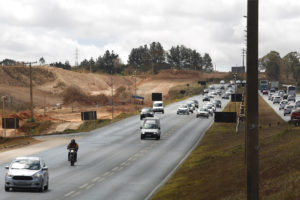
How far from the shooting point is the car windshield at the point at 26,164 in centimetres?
2917

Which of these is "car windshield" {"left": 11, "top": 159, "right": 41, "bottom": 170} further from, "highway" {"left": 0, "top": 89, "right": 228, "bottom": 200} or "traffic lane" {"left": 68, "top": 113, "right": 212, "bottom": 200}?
"traffic lane" {"left": 68, "top": 113, "right": 212, "bottom": 200}

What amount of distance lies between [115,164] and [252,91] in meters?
33.4

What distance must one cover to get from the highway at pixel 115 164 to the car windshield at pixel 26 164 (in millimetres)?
1189

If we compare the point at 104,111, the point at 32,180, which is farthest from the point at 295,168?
the point at 104,111

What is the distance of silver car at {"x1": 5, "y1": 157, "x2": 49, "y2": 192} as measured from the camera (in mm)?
28422

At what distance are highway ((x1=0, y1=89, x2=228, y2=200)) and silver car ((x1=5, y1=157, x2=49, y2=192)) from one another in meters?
0.39

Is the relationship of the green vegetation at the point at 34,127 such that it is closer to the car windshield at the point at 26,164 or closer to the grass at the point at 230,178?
the grass at the point at 230,178

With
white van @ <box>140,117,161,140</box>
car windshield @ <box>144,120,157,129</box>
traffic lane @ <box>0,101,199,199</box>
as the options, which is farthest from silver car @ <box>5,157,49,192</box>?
white van @ <box>140,117,161,140</box>

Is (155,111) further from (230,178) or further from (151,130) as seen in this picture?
(230,178)

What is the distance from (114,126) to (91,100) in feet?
312

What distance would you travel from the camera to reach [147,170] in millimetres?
41281

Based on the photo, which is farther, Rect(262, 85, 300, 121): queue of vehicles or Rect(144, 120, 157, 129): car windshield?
Rect(262, 85, 300, 121): queue of vehicles

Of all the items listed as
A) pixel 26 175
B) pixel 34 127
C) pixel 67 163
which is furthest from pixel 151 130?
pixel 26 175

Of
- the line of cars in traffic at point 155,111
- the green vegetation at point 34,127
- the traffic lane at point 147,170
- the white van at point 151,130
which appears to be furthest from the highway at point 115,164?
the green vegetation at point 34,127
